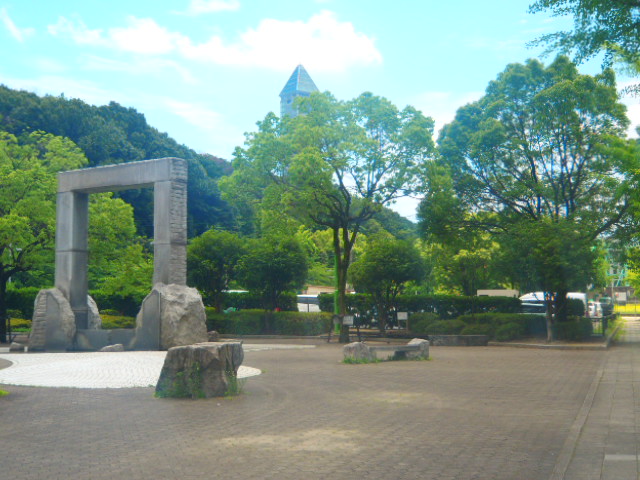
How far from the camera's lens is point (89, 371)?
15.3 meters

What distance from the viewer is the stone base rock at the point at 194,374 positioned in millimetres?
11125

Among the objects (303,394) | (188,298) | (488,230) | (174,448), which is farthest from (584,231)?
(174,448)

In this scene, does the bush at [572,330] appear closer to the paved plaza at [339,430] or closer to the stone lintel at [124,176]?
the paved plaza at [339,430]

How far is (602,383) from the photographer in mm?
13680

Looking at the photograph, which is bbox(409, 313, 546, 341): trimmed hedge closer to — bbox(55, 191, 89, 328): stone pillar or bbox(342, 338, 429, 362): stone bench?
bbox(342, 338, 429, 362): stone bench

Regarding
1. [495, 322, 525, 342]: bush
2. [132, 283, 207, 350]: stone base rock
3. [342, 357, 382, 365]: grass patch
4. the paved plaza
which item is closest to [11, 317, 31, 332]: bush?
[132, 283, 207, 350]: stone base rock

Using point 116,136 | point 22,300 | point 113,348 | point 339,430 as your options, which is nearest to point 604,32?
point 339,430

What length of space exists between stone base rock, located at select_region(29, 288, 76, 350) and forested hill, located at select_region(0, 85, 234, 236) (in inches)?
1002

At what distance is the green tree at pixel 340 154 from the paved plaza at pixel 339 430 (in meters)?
14.5

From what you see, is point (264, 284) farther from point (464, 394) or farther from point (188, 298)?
point (464, 394)

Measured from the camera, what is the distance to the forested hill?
49.0 m

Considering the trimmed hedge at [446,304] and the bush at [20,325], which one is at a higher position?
the trimmed hedge at [446,304]

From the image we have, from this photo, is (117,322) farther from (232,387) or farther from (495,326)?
(232,387)

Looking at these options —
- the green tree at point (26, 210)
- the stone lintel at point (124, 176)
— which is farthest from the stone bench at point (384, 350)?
the green tree at point (26, 210)
